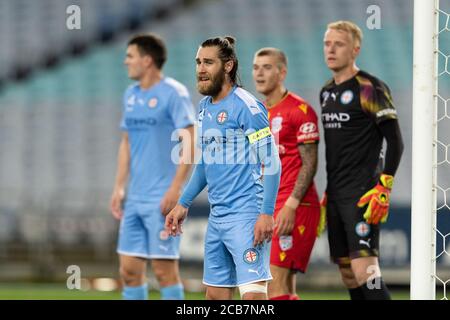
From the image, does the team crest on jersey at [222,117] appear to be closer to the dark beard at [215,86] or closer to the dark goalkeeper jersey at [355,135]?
the dark beard at [215,86]

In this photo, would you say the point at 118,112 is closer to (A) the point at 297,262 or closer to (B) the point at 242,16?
(B) the point at 242,16

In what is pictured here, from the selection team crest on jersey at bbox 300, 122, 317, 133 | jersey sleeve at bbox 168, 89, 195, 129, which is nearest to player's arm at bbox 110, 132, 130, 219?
jersey sleeve at bbox 168, 89, 195, 129

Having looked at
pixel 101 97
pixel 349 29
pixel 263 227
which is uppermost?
pixel 349 29

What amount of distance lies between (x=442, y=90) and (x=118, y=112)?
16.9 ft

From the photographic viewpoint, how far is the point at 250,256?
497cm

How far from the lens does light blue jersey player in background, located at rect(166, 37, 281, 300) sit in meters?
4.97

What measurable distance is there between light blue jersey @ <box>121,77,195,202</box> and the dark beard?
2170 millimetres

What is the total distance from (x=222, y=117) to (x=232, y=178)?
0.35 meters

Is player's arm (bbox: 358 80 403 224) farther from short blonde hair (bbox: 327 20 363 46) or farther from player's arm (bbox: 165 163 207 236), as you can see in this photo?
player's arm (bbox: 165 163 207 236)

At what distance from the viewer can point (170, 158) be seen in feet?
24.3

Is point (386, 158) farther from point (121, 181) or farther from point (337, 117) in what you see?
point (121, 181)

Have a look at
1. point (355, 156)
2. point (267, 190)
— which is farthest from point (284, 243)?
point (267, 190)

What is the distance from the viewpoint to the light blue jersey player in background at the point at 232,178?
16.3 ft
